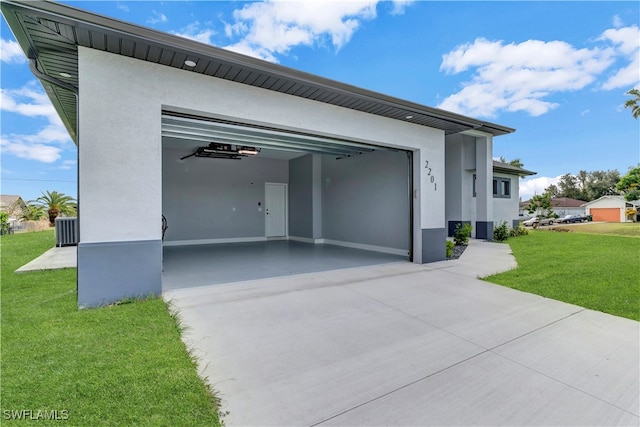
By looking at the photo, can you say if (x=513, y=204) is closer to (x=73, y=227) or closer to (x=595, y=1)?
(x=595, y=1)

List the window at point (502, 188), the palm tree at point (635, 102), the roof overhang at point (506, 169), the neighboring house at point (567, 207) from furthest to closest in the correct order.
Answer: the neighboring house at point (567, 207)
the palm tree at point (635, 102)
the window at point (502, 188)
the roof overhang at point (506, 169)

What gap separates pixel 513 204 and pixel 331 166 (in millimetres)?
9911

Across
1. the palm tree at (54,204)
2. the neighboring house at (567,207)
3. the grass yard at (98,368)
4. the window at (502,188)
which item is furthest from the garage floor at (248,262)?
the neighboring house at (567,207)

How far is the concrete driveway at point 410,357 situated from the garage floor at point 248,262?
899 mm

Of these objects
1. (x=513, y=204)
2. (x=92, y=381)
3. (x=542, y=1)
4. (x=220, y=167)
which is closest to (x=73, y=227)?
(x=220, y=167)

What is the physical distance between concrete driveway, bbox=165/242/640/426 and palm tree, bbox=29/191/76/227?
756 inches

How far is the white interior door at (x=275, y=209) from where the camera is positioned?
12.1 metres

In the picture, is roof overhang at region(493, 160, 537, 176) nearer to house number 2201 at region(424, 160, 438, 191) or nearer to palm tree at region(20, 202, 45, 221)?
house number 2201 at region(424, 160, 438, 191)

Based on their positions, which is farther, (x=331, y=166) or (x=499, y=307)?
(x=331, y=166)

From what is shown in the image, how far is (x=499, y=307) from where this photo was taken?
402 centimetres

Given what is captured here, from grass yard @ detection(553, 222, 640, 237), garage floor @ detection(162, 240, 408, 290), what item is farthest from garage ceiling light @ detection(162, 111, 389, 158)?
grass yard @ detection(553, 222, 640, 237)

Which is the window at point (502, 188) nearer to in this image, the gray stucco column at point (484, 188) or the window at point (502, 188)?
the window at point (502, 188)

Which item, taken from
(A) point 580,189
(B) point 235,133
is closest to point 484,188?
(B) point 235,133

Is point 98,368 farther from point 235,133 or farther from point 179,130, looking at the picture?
point 179,130
